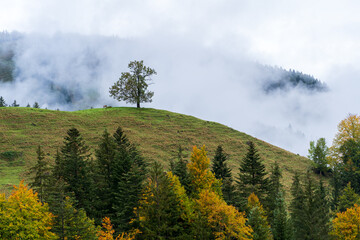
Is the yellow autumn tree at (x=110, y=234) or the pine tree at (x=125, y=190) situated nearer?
the yellow autumn tree at (x=110, y=234)

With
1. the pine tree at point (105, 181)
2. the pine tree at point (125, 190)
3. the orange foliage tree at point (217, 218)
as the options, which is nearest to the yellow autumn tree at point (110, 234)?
the pine tree at point (125, 190)

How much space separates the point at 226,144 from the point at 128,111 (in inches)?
1460

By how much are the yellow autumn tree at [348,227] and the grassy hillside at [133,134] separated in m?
25.3

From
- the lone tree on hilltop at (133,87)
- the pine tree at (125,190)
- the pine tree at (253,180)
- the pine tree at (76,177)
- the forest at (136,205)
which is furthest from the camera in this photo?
the lone tree on hilltop at (133,87)

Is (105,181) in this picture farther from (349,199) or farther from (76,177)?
(349,199)

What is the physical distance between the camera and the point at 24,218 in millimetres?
28078

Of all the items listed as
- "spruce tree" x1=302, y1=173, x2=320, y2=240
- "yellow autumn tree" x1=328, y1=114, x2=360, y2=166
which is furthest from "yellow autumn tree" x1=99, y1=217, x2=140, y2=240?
"yellow autumn tree" x1=328, y1=114, x2=360, y2=166

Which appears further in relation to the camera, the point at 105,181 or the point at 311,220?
the point at 311,220

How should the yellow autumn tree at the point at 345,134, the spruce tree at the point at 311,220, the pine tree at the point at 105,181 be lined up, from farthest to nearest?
the yellow autumn tree at the point at 345,134, the spruce tree at the point at 311,220, the pine tree at the point at 105,181

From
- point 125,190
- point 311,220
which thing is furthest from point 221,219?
point 311,220

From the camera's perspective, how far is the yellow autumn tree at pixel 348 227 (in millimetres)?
42812

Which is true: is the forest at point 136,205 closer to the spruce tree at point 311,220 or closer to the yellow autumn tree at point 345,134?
the spruce tree at point 311,220

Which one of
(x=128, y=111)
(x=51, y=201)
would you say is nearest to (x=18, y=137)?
(x=128, y=111)

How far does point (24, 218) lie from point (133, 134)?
54.2m
